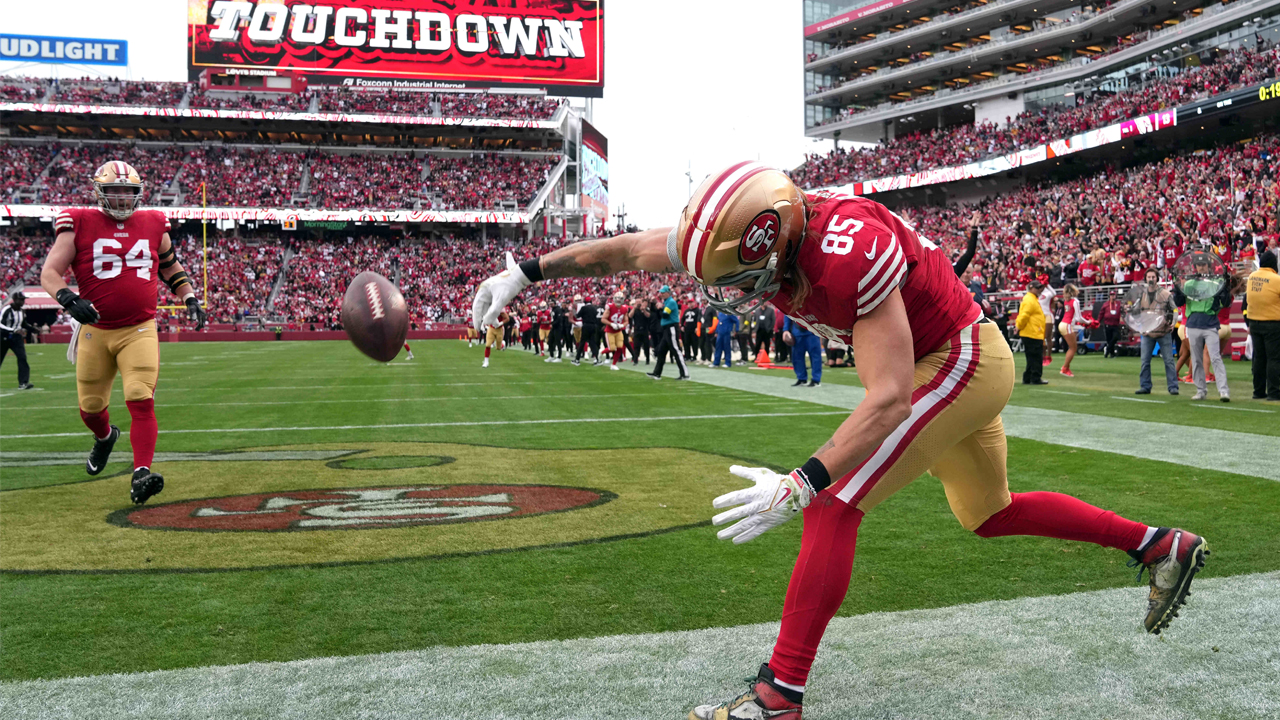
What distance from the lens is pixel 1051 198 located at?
1394 inches

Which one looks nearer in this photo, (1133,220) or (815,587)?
(815,587)

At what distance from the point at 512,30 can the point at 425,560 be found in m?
52.2

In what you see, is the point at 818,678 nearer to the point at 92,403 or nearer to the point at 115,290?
the point at 115,290

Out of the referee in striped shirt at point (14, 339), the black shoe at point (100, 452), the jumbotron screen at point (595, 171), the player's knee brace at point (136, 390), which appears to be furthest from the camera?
the jumbotron screen at point (595, 171)

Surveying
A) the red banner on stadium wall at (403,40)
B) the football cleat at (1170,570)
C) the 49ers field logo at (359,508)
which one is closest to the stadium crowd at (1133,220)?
the 49ers field logo at (359,508)

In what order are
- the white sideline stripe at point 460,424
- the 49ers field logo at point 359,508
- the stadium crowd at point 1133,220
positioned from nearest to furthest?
the 49ers field logo at point 359,508, the white sideline stripe at point 460,424, the stadium crowd at point 1133,220

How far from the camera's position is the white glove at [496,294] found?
130 inches

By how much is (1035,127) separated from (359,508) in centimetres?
4257

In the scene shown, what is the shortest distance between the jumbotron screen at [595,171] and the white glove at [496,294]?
70571mm

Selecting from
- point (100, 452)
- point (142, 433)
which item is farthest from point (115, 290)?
point (100, 452)

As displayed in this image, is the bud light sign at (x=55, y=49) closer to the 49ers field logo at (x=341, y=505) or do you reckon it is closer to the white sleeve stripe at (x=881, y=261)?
the 49ers field logo at (x=341, y=505)

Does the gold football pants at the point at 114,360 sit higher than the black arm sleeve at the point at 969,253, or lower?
Result: lower

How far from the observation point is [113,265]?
237 inches

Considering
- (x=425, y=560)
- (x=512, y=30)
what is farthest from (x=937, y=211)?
(x=425, y=560)
